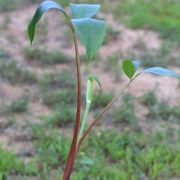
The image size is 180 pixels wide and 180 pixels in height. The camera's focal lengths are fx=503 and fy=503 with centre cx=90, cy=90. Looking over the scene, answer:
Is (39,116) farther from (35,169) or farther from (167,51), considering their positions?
(167,51)


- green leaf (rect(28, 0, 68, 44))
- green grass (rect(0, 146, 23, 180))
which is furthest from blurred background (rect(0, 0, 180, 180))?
green leaf (rect(28, 0, 68, 44))

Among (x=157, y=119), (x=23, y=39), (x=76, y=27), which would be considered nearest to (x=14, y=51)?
(x=23, y=39)

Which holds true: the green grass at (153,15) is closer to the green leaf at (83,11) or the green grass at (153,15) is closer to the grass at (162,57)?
the grass at (162,57)

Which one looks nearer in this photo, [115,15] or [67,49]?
[67,49]

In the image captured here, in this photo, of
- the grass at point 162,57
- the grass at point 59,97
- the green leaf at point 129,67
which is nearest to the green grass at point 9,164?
the grass at point 59,97

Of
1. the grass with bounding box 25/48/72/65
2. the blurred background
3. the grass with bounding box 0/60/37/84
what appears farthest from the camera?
the grass with bounding box 25/48/72/65

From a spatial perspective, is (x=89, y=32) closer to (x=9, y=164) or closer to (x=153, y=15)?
(x=9, y=164)

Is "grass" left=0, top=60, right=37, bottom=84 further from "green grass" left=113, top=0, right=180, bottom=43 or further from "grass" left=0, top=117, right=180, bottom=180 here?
"green grass" left=113, top=0, right=180, bottom=43
